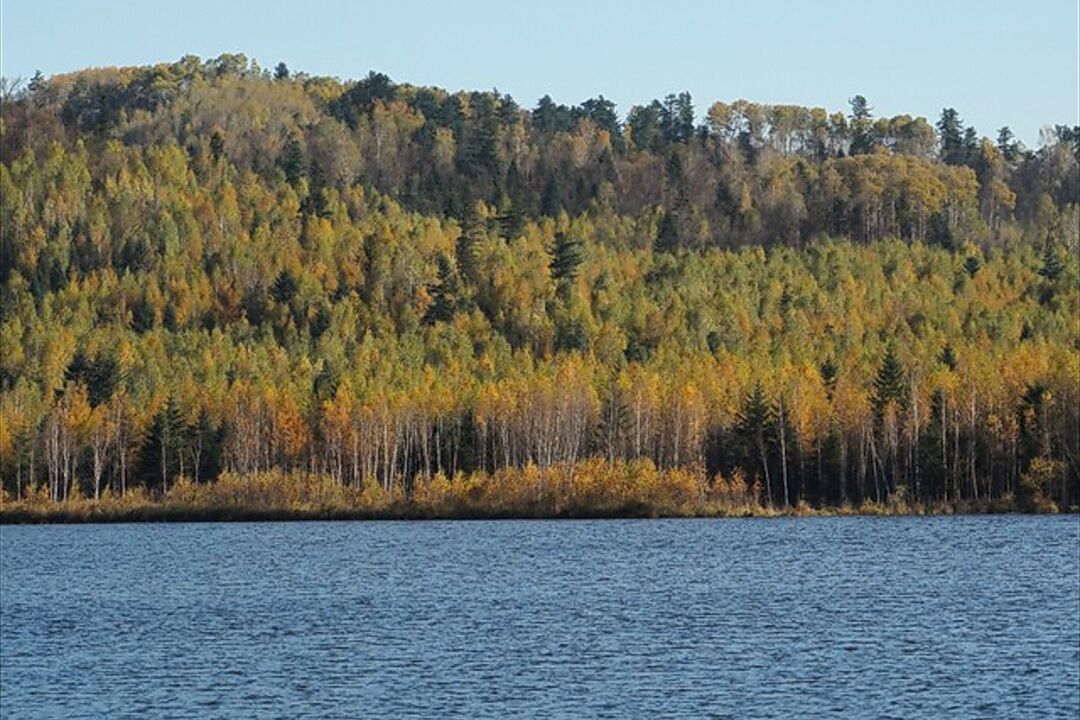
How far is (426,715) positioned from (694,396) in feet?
280

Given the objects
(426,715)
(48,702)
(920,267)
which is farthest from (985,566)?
(920,267)

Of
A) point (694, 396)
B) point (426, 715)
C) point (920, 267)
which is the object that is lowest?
point (426, 715)

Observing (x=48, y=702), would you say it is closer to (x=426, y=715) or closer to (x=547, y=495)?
(x=426, y=715)

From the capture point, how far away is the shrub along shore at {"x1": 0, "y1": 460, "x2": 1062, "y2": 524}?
4530 inches

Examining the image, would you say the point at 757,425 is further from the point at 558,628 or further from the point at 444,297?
the point at 558,628

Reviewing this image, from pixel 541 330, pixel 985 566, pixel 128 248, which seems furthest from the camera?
pixel 128 248

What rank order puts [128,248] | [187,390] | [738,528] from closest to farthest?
[738,528] < [187,390] < [128,248]

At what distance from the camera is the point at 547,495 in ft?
390

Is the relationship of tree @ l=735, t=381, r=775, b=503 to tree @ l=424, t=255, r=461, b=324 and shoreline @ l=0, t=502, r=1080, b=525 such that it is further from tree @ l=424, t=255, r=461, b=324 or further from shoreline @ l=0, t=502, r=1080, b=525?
tree @ l=424, t=255, r=461, b=324

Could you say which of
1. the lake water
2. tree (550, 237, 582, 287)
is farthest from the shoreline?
tree (550, 237, 582, 287)

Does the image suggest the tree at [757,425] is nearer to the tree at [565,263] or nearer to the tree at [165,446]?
the tree at [165,446]

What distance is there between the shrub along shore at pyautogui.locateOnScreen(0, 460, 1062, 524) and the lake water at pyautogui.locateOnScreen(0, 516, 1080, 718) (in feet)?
72.8

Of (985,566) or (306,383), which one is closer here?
(985,566)

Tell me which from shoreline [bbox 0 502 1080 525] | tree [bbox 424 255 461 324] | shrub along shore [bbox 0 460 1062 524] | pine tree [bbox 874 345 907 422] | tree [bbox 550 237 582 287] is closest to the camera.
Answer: shrub along shore [bbox 0 460 1062 524]
